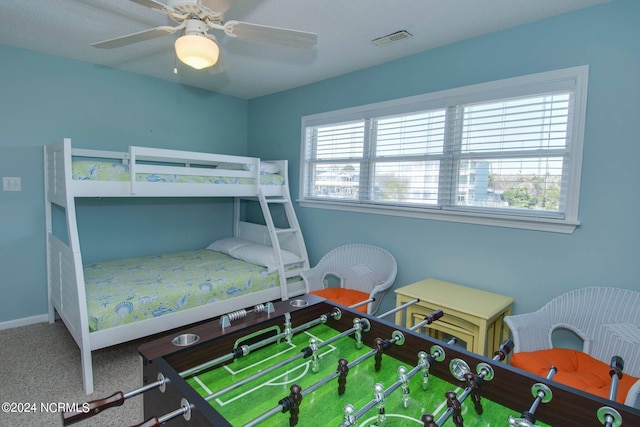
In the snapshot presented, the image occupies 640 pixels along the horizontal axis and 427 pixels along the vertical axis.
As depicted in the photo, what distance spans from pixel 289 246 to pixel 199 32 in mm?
2273

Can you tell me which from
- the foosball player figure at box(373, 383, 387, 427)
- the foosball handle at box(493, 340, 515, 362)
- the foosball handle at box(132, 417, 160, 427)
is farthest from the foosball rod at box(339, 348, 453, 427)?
the foosball handle at box(132, 417, 160, 427)

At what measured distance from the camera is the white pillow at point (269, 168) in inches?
138

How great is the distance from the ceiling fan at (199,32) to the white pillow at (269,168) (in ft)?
5.84

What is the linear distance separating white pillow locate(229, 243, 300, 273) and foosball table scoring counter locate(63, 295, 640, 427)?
5.69ft

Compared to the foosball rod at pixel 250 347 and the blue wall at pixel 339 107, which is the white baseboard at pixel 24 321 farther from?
the foosball rod at pixel 250 347

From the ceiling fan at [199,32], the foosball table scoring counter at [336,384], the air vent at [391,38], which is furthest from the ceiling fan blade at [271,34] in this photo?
the foosball table scoring counter at [336,384]

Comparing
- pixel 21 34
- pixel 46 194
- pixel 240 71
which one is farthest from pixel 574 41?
pixel 46 194

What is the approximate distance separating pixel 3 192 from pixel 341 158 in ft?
9.45

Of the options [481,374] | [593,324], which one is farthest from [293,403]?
[593,324]

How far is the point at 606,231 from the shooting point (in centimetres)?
189

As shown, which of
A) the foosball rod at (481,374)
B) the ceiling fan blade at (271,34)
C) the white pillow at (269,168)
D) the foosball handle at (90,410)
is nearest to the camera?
the foosball handle at (90,410)

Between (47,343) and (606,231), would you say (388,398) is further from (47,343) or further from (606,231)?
(47,343)

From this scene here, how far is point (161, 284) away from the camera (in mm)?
2553

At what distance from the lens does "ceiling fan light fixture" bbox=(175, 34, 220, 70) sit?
1.54 m
